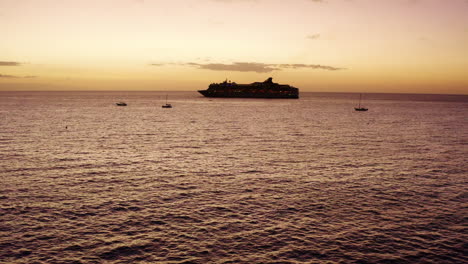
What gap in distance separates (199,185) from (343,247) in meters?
17.1

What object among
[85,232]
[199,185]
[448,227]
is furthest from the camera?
[199,185]

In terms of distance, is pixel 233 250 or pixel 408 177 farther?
pixel 408 177

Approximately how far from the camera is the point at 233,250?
21719 mm

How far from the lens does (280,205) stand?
29.6m

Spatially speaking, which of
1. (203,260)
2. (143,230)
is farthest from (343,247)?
(143,230)

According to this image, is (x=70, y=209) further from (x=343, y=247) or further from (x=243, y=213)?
(x=343, y=247)

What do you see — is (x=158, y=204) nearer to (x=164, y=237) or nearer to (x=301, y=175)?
(x=164, y=237)

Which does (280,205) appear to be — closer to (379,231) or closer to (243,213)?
(243,213)

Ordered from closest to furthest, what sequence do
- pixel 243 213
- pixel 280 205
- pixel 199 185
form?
pixel 243 213 < pixel 280 205 < pixel 199 185

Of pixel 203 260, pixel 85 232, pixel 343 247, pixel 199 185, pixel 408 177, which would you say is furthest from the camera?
pixel 408 177

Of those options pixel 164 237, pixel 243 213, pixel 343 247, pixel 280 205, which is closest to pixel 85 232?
pixel 164 237

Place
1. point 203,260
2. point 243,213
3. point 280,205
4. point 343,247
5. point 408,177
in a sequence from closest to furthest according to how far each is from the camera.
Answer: point 203,260
point 343,247
point 243,213
point 280,205
point 408,177

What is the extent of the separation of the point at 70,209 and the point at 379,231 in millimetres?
24174

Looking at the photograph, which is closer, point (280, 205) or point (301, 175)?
point (280, 205)
